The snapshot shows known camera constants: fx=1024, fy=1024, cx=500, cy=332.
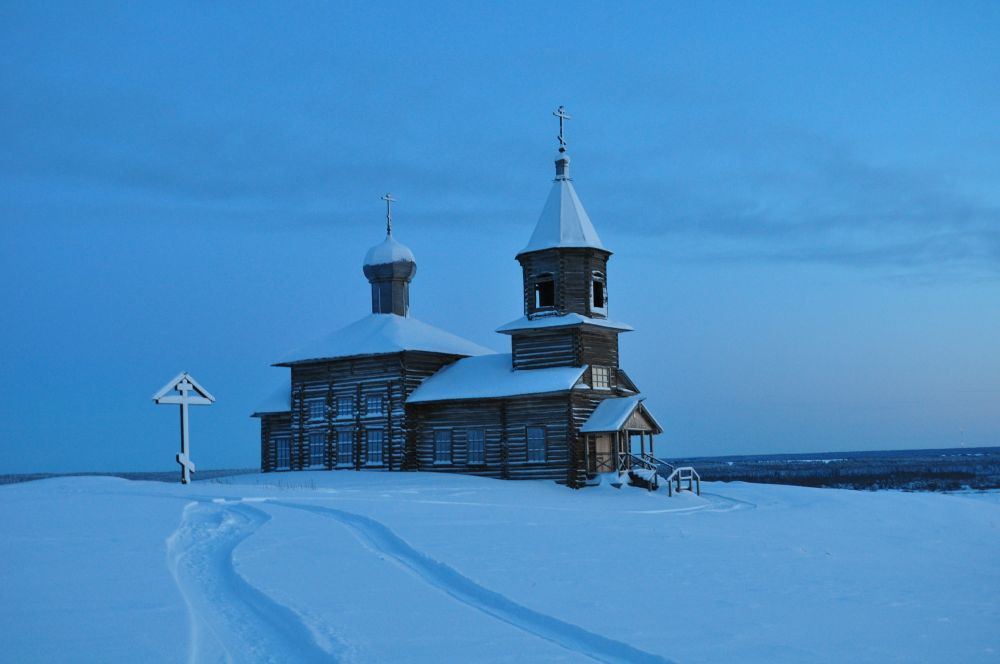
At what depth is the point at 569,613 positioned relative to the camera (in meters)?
11.1

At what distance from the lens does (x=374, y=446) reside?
40250 millimetres

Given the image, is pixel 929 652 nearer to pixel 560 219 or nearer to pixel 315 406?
pixel 560 219

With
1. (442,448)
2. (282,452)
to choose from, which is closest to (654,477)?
Result: (442,448)

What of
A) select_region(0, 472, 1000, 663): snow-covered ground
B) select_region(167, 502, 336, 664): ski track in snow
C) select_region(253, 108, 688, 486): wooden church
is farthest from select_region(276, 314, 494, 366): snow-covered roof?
select_region(167, 502, 336, 664): ski track in snow

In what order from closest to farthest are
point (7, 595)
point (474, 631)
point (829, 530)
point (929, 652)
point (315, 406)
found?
1. point (929, 652)
2. point (474, 631)
3. point (7, 595)
4. point (829, 530)
5. point (315, 406)

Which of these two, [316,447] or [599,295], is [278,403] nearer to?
[316,447]

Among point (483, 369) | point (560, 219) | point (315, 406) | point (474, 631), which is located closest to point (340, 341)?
point (315, 406)

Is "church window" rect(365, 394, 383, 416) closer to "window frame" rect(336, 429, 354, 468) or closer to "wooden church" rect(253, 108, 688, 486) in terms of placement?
"wooden church" rect(253, 108, 688, 486)

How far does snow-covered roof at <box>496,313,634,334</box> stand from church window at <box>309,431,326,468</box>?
9740 mm

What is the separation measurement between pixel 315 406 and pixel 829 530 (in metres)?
24.7

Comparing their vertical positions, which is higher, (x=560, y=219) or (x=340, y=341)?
(x=560, y=219)

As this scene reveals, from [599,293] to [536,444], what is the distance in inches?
245

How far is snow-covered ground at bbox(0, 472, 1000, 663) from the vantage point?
964cm

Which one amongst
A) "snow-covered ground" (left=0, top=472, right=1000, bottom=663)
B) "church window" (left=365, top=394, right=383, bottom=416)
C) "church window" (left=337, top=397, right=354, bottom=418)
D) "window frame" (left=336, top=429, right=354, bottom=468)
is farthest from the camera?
"church window" (left=337, top=397, right=354, bottom=418)
